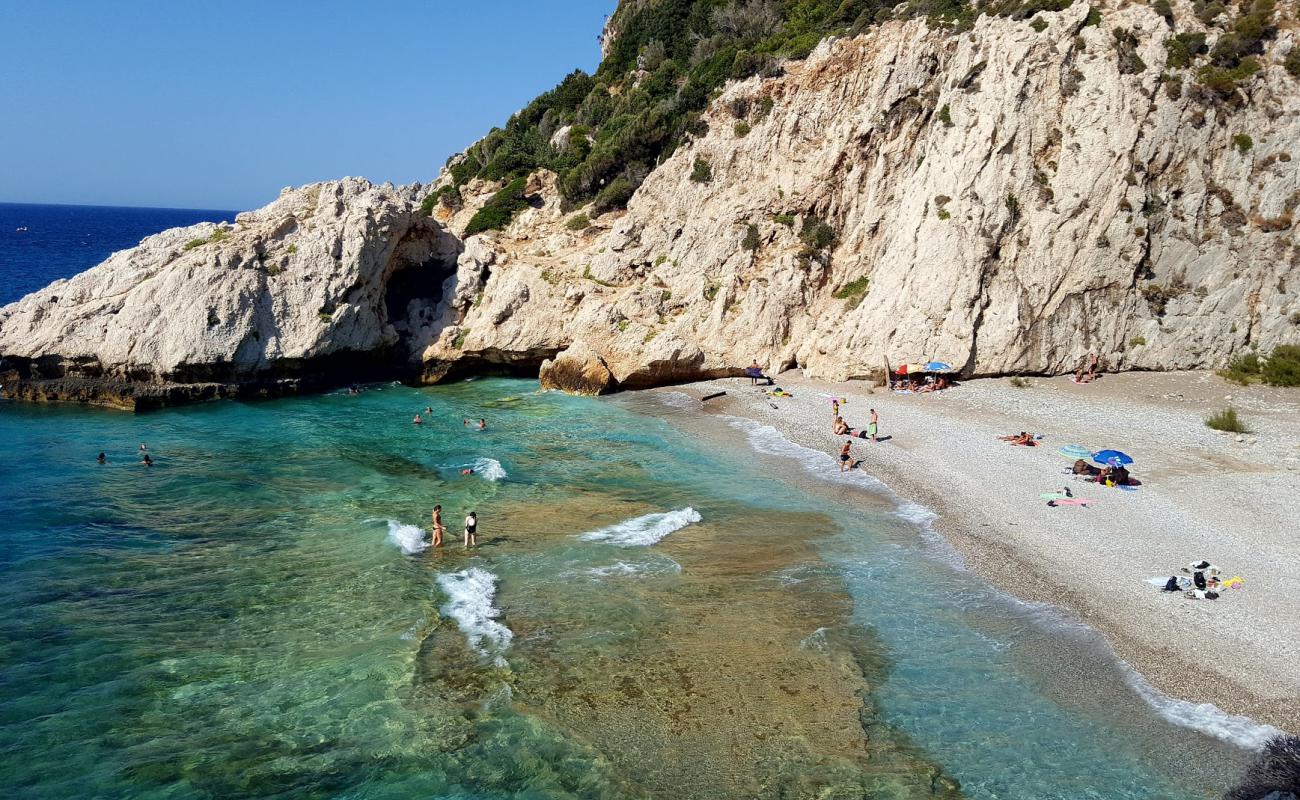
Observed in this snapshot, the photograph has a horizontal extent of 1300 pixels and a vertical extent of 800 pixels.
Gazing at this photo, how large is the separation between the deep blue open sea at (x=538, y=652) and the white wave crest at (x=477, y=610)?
0.24 ft

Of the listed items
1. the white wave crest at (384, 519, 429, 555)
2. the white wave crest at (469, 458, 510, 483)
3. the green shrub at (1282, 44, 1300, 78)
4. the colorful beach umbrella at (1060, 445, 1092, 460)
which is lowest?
the white wave crest at (384, 519, 429, 555)

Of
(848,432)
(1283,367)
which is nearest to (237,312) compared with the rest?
(848,432)

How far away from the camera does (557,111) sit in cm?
6175

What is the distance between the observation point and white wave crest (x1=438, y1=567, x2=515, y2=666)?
46.2 ft

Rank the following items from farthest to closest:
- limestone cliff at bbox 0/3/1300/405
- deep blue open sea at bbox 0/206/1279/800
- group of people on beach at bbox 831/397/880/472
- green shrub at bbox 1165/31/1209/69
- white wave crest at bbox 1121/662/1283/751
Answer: green shrub at bbox 1165/31/1209/69, limestone cliff at bbox 0/3/1300/405, group of people on beach at bbox 831/397/880/472, white wave crest at bbox 1121/662/1283/751, deep blue open sea at bbox 0/206/1279/800

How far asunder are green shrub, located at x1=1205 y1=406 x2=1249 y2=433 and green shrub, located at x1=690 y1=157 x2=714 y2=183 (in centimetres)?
2733

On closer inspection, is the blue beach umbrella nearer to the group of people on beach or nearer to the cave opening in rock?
the group of people on beach

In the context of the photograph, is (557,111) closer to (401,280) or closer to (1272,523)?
(401,280)

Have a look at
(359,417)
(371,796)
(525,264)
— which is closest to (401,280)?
(525,264)

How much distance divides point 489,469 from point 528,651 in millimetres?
11858

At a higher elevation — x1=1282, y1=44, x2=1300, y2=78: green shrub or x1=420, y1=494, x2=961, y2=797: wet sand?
x1=1282, y1=44, x2=1300, y2=78: green shrub

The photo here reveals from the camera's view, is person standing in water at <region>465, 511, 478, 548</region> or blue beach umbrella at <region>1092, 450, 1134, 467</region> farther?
blue beach umbrella at <region>1092, 450, 1134, 467</region>

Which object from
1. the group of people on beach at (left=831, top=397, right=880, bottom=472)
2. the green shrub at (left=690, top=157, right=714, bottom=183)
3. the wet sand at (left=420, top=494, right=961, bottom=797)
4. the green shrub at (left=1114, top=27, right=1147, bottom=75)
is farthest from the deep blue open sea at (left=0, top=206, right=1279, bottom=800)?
the green shrub at (left=690, top=157, right=714, bottom=183)

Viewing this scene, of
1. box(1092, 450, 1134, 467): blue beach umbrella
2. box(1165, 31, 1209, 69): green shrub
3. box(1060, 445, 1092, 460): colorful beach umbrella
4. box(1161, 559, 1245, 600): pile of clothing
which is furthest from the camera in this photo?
box(1165, 31, 1209, 69): green shrub
